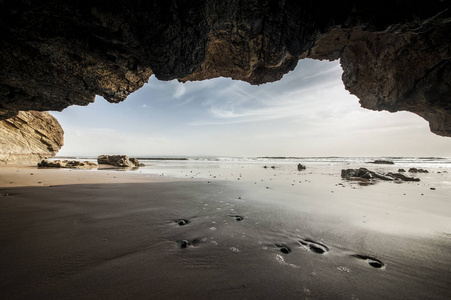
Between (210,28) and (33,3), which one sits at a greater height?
(210,28)

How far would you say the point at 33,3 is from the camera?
3609mm

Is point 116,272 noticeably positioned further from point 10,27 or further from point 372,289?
point 10,27

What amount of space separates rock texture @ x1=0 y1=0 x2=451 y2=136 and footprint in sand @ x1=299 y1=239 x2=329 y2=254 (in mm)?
5263

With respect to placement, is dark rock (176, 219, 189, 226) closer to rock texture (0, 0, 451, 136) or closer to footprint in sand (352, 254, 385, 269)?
footprint in sand (352, 254, 385, 269)

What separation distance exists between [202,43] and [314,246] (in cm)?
554

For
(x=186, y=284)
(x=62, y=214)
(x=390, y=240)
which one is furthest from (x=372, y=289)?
(x=62, y=214)

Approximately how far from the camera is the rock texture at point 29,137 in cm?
1534

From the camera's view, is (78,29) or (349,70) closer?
(78,29)

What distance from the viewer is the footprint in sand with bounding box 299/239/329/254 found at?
7.75ft

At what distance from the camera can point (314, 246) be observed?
248 cm

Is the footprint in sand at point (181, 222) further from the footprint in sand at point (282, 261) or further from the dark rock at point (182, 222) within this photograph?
the footprint in sand at point (282, 261)

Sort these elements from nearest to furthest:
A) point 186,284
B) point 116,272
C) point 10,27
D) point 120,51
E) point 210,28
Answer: point 186,284, point 116,272, point 10,27, point 210,28, point 120,51

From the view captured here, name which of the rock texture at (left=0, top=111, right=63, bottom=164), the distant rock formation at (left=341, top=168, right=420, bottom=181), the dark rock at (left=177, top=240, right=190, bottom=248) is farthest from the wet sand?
the rock texture at (left=0, top=111, right=63, bottom=164)

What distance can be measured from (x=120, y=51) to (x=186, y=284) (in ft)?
20.9
